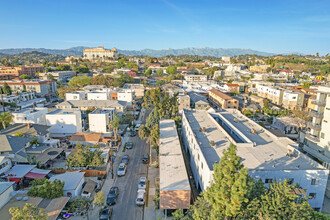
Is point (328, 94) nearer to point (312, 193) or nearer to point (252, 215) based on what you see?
point (312, 193)

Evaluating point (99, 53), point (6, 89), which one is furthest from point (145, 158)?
point (99, 53)

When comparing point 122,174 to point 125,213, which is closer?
point 125,213

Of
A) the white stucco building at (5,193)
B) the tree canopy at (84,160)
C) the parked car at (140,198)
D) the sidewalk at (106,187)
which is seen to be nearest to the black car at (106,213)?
the sidewalk at (106,187)

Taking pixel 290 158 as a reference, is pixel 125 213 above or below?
below

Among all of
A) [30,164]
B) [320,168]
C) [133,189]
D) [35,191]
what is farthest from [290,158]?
[30,164]

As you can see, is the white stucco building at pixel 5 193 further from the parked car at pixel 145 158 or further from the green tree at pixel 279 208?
the green tree at pixel 279 208

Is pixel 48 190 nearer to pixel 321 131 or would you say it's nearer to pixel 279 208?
pixel 279 208
